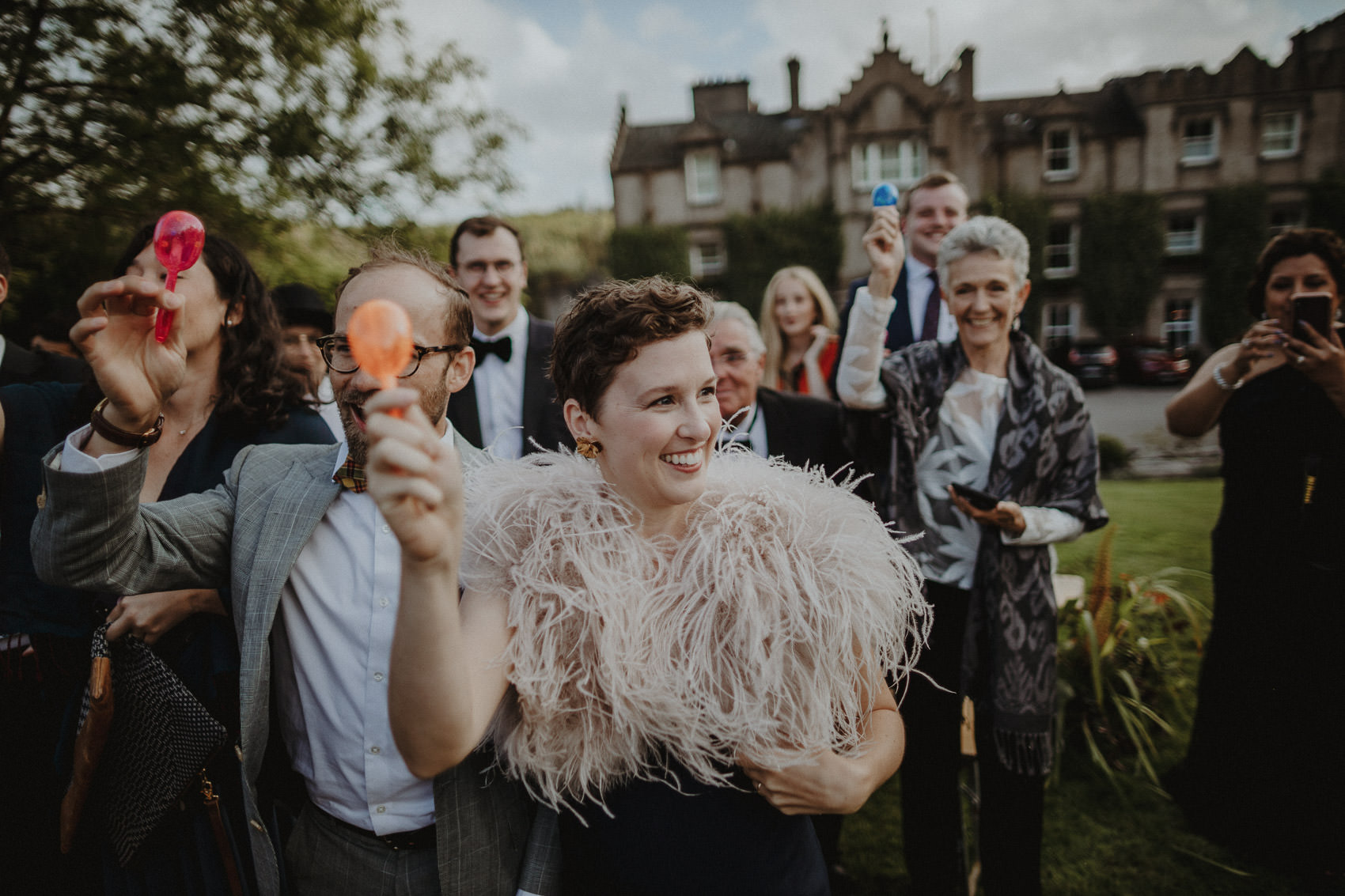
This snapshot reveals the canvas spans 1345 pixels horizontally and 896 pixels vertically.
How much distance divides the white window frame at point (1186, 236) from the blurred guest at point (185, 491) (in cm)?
2689

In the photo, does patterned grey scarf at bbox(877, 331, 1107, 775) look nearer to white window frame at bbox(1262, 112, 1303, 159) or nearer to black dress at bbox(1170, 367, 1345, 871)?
black dress at bbox(1170, 367, 1345, 871)

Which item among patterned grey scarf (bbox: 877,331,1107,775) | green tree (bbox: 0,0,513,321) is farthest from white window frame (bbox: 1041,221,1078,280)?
patterned grey scarf (bbox: 877,331,1107,775)

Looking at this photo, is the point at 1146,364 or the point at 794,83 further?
the point at 794,83

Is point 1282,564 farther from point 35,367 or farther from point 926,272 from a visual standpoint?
point 35,367

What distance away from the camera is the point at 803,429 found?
3.03 meters

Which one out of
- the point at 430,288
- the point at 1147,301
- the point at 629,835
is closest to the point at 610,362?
the point at 430,288

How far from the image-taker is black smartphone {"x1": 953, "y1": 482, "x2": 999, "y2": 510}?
2494 mm

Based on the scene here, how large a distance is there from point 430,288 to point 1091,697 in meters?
4.21

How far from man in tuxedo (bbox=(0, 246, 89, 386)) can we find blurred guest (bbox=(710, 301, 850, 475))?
2.52m

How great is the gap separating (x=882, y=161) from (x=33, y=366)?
80.1ft

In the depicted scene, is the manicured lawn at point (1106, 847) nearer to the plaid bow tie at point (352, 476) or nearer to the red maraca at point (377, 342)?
the plaid bow tie at point (352, 476)

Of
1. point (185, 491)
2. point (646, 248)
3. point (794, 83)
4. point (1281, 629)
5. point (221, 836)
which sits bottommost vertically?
point (1281, 629)

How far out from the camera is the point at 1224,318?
69.7ft

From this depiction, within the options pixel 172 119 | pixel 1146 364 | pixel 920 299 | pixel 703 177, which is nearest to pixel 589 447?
pixel 920 299
